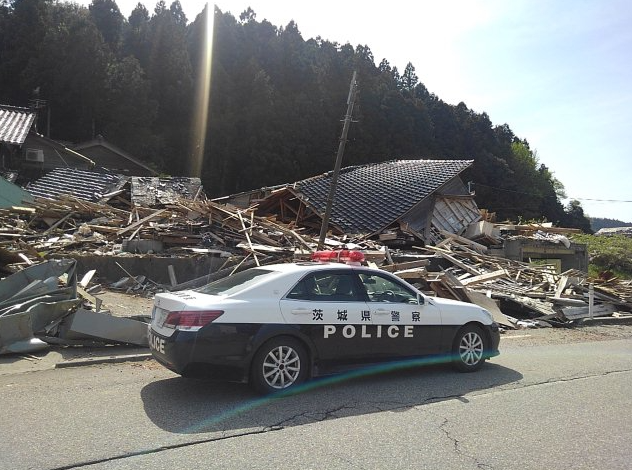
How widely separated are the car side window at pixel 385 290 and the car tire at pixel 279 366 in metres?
1.20

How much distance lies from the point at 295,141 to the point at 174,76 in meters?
12.0

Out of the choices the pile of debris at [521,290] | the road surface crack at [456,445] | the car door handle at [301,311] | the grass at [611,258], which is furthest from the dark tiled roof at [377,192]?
the grass at [611,258]

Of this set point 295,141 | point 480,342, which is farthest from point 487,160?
point 480,342

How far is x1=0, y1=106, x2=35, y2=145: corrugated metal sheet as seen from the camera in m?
27.0

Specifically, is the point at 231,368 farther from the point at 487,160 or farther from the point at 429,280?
the point at 487,160

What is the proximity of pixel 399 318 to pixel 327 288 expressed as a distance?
1.04 meters

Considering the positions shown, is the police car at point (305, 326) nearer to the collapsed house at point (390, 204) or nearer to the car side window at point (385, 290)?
the car side window at point (385, 290)

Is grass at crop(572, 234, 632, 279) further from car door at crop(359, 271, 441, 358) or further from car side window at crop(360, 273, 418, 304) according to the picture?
car side window at crop(360, 273, 418, 304)

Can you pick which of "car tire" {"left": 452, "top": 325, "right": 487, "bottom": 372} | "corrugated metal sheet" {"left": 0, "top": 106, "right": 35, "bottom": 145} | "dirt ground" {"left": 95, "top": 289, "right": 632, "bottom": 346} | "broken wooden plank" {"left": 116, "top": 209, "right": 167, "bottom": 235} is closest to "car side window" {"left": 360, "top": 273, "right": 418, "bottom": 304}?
"car tire" {"left": 452, "top": 325, "right": 487, "bottom": 372}

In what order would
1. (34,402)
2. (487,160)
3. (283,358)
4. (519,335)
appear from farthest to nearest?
(487,160), (519,335), (283,358), (34,402)

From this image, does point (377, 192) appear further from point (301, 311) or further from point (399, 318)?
point (301, 311)

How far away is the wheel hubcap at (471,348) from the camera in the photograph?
747 centimetres

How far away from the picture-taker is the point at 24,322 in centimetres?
780

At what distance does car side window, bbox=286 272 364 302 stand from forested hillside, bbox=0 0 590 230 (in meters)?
30.0
